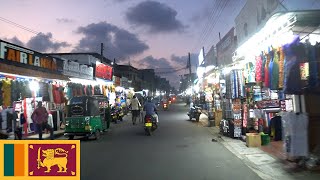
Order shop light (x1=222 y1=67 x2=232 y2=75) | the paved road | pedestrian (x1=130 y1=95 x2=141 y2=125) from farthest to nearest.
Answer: pedestrian (x1=130 y1=95 x2=141 y2=125) → shop light (x1=222 y1=67 x2=232 y2=75) → the paved road

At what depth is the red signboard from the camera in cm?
3369

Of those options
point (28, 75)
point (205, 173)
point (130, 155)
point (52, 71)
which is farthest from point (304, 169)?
point (52, 71)

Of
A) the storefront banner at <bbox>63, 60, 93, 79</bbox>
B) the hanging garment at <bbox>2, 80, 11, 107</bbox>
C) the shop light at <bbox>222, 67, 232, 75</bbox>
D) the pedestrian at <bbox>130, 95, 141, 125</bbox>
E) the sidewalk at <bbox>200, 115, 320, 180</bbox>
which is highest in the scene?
the storefront banner at <bbox>63, 60, 93, 79</bbox>

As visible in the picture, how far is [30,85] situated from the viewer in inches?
758

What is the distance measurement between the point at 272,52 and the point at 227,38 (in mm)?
11206

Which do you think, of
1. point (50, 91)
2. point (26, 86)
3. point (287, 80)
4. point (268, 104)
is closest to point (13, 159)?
point (287, 80)

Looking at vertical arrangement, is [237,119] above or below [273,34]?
below

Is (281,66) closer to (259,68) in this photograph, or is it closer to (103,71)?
(259,68)

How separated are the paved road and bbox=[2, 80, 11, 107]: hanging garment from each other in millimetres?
4089

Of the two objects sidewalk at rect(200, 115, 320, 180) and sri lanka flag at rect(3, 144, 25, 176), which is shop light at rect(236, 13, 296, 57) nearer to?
sidewalk at rect(200, 115, 320, 180)

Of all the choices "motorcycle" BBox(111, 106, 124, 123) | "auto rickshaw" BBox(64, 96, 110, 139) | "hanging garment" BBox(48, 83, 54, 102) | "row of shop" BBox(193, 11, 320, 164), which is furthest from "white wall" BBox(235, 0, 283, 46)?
"motorcycle" BBox(111, 106, 124, 123)

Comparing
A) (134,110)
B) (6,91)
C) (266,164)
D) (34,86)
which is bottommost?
(266,164)

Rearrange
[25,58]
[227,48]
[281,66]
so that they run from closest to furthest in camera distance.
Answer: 1. [281,66]
2. [25,58]
3. [227,48]

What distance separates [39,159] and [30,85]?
557 inches
